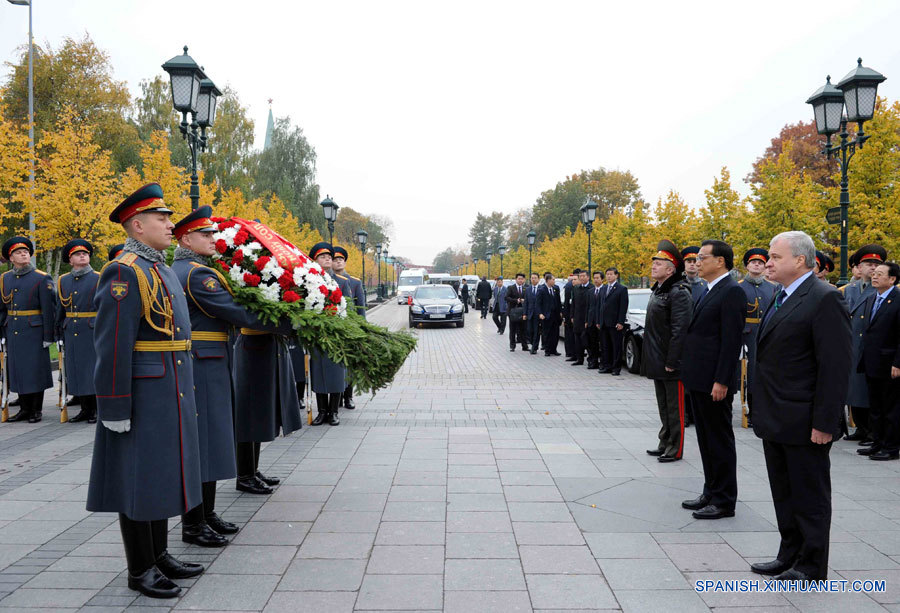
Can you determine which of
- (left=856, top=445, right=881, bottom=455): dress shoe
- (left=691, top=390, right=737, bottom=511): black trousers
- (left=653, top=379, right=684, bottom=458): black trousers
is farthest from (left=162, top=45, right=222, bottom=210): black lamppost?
(left=856, top=445, right=881, bottom=455): dress shoe

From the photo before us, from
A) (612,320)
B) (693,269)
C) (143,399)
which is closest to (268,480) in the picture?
(143,399)

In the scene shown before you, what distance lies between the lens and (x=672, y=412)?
6.52 m

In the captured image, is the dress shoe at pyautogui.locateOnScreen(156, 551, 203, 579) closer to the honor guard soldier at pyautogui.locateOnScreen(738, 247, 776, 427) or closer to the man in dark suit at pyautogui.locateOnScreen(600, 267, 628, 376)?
the honor guard soldier at pyautogui.locateOnScreen(738, 247, 776, 427)

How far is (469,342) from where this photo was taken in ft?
67.9

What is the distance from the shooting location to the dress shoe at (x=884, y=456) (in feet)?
21.6

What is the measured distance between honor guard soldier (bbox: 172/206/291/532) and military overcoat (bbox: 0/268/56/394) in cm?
525

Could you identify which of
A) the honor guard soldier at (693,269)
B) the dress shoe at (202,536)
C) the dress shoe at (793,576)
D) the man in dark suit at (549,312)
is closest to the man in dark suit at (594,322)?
the man in dark suit at (549,312)

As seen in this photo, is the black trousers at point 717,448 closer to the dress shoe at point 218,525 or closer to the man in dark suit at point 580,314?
the dress shoe at point 218,525

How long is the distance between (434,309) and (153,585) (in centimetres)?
2281

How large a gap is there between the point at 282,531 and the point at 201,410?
107 centimetres

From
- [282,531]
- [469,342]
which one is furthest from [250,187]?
[282,531]

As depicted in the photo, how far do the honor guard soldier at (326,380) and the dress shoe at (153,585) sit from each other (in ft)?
14.6

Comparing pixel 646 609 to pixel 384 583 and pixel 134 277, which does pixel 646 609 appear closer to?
pixel 384 583

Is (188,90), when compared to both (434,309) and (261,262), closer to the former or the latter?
(261,262)
